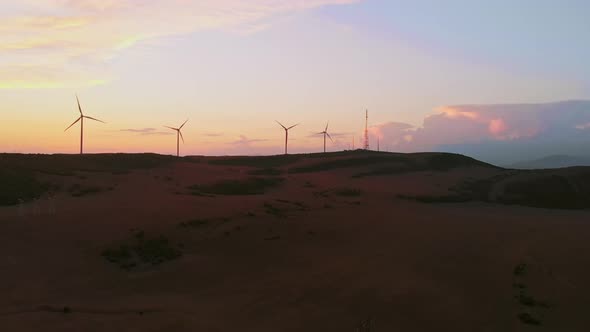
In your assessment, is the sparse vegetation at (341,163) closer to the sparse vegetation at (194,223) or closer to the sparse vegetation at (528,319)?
the sparse vegetation at (194,223)

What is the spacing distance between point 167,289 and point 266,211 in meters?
10.9

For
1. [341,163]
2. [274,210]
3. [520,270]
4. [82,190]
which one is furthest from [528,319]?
[341,163]

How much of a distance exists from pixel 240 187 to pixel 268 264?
897 inches

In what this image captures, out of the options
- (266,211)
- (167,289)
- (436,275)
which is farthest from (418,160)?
(167,289)

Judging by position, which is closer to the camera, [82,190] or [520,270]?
[520,270]

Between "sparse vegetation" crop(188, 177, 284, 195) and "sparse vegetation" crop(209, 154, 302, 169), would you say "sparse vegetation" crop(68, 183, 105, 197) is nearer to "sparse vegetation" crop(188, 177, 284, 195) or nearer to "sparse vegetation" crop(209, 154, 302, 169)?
"sparse vegetation" crop(188, 177, 284, 195)

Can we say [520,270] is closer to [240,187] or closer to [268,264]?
[268,264]

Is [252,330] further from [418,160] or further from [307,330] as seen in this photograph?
[418,160]

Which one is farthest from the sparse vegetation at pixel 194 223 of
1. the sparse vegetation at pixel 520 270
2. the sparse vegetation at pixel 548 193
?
the sparse vegetation at pixel 548 193

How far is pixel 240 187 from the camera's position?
128 ft

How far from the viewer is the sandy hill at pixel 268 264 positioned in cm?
1194

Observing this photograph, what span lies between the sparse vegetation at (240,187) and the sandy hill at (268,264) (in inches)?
248

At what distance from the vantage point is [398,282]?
14625 millimetres

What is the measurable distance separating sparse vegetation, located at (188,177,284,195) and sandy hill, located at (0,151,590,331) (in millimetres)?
6311
